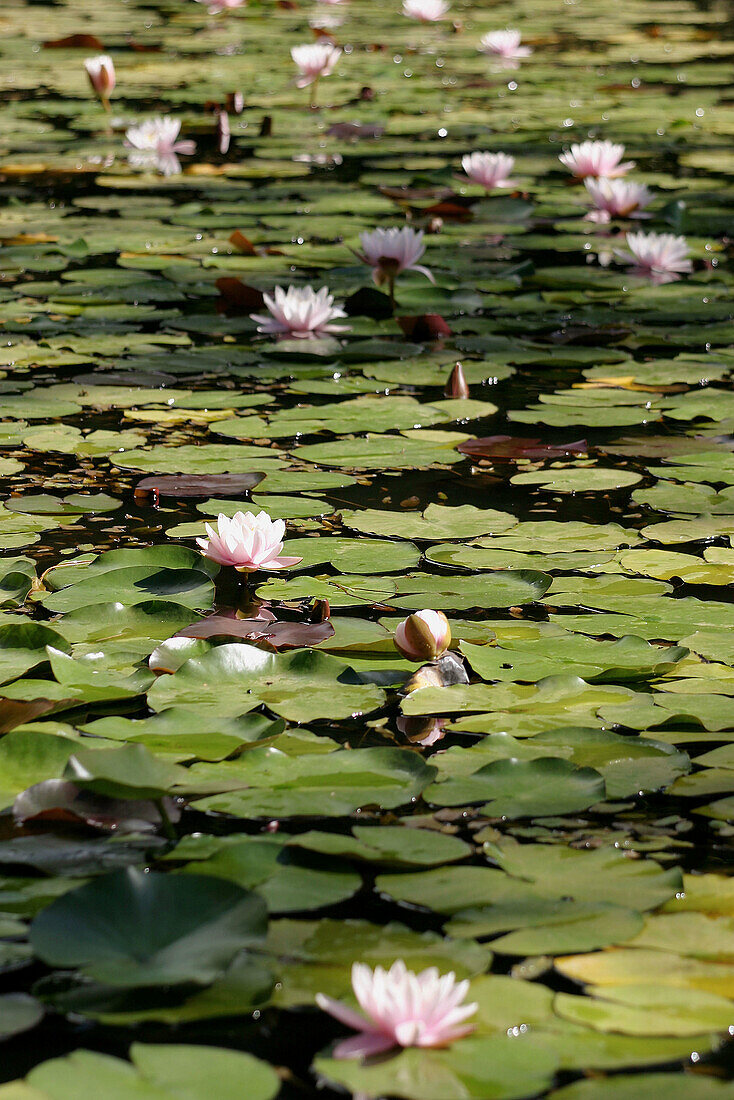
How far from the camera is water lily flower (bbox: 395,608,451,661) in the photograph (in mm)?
1462

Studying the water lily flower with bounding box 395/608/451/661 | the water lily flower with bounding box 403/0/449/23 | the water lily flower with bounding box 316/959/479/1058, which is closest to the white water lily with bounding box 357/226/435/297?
the water lily flower with bounding box 395/608/451/661

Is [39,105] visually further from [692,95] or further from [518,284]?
[518,284]

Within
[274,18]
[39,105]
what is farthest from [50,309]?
[274,18]

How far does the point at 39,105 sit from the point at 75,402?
12.9 feet

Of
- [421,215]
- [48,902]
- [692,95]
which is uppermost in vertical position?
[692,95]

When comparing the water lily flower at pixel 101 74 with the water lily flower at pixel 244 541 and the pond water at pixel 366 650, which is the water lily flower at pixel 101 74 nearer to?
the pond water at pixel 366 650

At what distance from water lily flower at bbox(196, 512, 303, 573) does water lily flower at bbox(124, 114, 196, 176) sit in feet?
10.6

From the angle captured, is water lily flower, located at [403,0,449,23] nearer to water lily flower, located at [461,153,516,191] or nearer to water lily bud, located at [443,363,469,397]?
water lily flower, located at [461,153,516,191]

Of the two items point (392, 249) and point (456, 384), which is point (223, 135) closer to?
point (392, 249)

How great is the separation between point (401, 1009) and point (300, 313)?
206 centimetres

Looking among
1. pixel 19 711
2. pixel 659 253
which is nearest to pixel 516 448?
pixel 19 711

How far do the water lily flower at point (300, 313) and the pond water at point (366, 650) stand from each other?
0.14 ft

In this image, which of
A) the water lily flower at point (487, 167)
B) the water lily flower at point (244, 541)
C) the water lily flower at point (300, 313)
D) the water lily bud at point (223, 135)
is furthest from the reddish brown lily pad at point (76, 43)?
the water lily flower at point (244, 541)

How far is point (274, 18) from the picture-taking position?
9422 millimetres
